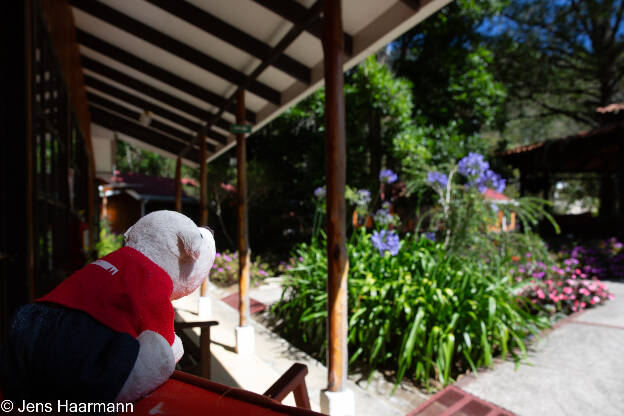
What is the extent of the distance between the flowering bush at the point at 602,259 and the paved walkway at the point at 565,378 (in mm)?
3072

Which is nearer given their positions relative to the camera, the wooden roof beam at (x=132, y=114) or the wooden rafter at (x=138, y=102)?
the wooden rafter at (x=138, y=102)

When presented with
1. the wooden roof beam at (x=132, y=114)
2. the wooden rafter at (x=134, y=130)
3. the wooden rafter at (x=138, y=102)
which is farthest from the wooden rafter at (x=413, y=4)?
the wooden rafter at (x=134, y=130)

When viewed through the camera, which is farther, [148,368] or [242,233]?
[242,233]

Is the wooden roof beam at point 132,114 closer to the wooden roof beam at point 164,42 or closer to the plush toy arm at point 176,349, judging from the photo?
the wooden roof beam at point 164,42

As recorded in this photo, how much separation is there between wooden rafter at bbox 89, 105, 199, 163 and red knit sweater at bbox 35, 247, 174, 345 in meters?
6.68

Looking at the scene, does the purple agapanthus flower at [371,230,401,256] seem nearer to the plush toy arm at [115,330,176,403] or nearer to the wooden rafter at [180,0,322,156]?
the wooden rafter at [180,0,322,156]

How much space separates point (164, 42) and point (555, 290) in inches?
195

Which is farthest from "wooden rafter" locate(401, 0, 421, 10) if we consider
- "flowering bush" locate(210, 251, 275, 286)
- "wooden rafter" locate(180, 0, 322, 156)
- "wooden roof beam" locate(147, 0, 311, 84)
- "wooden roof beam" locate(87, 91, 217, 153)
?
"flowering bush" locate(210, 251, 275, 286)

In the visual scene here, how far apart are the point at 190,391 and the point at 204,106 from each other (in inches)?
A: 173

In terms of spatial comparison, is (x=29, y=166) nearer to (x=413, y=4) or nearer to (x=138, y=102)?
(x=413, y=4)

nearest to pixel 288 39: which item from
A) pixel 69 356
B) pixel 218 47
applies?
pixel 218 47

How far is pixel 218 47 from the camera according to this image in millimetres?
3367

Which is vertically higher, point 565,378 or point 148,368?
point 148,368

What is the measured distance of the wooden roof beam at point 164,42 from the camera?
3.34 metres
